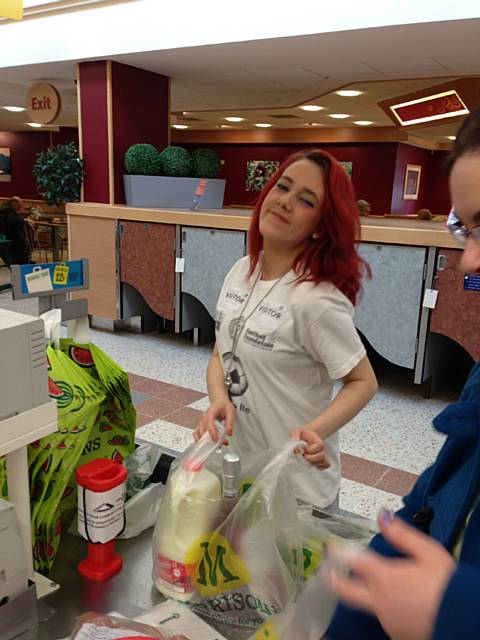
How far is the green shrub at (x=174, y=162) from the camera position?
5.05m

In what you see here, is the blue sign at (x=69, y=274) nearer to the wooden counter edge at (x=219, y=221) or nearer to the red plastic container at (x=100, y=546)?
the red plastic container at (x=100, y=546)

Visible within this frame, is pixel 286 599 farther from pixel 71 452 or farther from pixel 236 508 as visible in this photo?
pixel 71 452

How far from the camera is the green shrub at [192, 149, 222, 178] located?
17.1 feet

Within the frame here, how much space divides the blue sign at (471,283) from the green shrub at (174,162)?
2775mm

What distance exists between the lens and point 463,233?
656 millimetres

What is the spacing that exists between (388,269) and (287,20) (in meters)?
1.84

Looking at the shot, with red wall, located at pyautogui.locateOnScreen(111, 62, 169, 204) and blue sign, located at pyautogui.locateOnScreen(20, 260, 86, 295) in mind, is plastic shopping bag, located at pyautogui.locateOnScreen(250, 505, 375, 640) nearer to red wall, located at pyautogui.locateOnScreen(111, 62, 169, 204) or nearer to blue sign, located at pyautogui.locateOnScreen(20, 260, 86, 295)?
blue sign, located at pyautogui.locateOnScreen(20, 260, 86, 295)

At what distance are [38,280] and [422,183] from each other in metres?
13.3

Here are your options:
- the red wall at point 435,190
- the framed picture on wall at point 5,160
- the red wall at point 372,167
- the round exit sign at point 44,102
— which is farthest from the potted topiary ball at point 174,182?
the framed picture on wall at point 5,160

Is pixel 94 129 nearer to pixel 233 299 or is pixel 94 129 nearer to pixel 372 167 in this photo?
pixel 233 299

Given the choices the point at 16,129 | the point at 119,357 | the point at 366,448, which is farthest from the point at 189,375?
the point at 16,129

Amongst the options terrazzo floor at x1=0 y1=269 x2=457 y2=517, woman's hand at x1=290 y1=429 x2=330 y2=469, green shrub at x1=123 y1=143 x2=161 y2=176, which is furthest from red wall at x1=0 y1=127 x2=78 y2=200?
woman's hand at x1=290 y1=429 x2=330 y2=469

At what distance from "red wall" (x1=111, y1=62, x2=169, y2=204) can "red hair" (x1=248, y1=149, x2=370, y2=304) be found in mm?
4072

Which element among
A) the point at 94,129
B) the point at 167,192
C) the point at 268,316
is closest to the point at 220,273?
the point at 167,192
